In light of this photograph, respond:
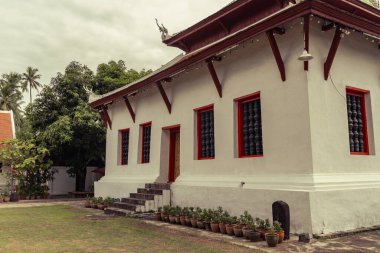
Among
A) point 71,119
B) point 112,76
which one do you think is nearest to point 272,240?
point 71,119

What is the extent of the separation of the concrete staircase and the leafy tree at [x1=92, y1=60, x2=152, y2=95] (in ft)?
36.0

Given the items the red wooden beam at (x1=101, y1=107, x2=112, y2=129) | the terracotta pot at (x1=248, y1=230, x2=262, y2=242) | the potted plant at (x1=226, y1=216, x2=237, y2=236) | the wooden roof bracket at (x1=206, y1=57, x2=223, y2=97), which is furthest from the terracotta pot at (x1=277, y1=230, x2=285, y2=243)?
the red wooden beam at (x1=101, y1=107, x2=112, y2=129)

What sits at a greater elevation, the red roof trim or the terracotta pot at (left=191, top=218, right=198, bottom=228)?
the red roof trim

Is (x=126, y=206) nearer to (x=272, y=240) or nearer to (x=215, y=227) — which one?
(x=215, y=227)

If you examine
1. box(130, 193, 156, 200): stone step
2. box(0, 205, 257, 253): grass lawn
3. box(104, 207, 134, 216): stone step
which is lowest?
box(0, 205, 257, 253): grass lawn

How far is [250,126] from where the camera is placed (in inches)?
375

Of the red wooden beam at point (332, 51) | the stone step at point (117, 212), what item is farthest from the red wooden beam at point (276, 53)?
the stone step at point (117, 212)

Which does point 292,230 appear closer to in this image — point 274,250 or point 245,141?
point 274,250

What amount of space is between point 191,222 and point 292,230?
2.91 metres

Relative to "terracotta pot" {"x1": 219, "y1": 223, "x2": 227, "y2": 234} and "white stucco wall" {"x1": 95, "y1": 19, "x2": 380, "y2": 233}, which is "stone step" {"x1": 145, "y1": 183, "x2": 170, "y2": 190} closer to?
"white stucco wall" {"x1": 95, "y1": 19, "x2": 380, "y2": 233}

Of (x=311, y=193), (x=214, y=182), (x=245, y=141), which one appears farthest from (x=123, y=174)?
(x=311, y=193)

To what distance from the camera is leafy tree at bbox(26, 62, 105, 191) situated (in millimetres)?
19203

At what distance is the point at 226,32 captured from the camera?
40.1ft

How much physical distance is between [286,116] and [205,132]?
3.48m
